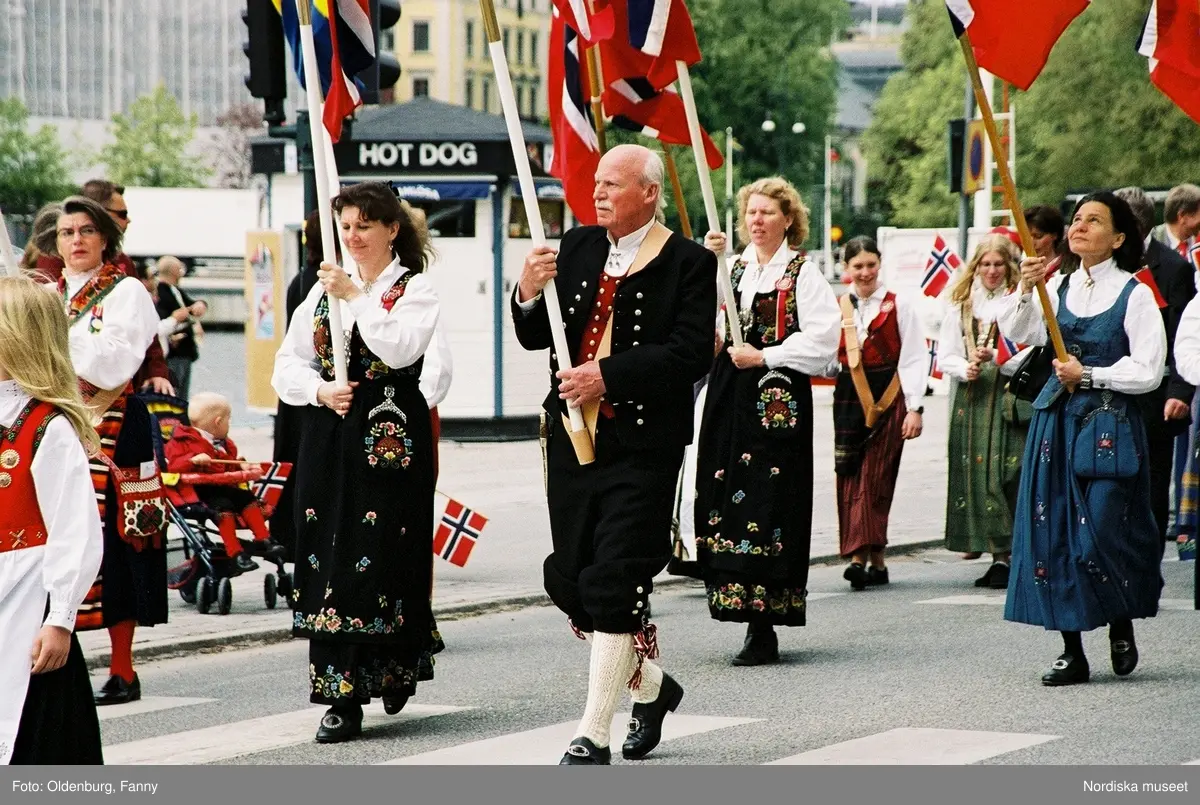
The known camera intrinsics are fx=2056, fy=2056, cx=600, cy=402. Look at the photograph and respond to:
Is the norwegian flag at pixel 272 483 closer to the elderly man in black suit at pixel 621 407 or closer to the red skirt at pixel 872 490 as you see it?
the red skirt at pixel 872 490

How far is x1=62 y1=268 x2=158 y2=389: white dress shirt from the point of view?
25.8ft

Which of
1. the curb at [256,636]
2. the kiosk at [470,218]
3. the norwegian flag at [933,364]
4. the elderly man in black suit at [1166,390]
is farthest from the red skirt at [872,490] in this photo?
the kiosk at [470,218]

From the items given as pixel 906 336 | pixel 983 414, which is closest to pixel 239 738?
pixel 906 336

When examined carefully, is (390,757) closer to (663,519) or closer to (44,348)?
(663,519)

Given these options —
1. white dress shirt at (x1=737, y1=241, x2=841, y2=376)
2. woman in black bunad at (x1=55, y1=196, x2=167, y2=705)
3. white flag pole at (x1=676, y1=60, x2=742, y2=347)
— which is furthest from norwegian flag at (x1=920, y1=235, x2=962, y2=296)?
woman in black bunad at (x1=55, y1=196, x2=167, y2=705)

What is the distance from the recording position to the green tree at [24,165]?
87750 millimetres

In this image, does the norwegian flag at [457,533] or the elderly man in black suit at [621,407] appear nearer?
the elderly man in black suit at [621,407]

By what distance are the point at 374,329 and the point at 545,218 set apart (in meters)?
14.8

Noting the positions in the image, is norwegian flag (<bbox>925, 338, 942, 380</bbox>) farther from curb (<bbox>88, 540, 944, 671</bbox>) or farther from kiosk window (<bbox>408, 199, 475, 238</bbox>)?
kiosk window (<bbox>408, 199, 475, 238</bbox>)

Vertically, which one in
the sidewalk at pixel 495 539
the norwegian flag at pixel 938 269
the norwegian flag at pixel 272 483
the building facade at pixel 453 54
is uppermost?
the building facade at pixel 453 54

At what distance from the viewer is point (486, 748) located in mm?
6934

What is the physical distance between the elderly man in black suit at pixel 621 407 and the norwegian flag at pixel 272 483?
4.16 m

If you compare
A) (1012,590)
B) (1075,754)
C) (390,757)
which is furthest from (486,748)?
(1012,590)

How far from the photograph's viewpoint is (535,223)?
269 inches
